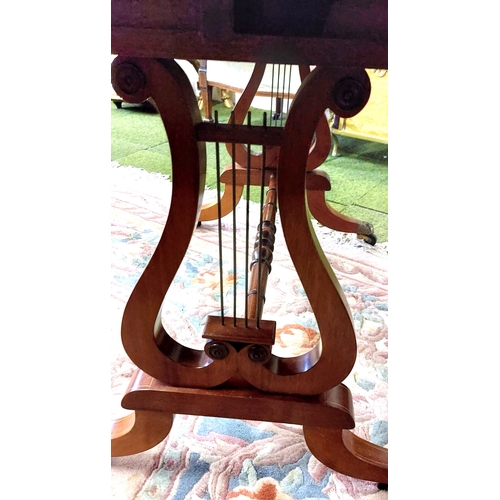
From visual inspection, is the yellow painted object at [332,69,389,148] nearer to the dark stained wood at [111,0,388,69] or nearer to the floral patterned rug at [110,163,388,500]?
the floral patterned rug at [110,163,388,500]

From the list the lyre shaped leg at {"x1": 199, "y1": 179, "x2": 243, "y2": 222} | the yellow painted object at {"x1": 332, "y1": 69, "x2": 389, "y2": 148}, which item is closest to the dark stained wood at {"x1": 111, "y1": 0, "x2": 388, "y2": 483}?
the lyre shaped leg at {"x1": 199, "y1": 179, "x2": 243, "y2": 222}

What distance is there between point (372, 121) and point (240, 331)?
4.14 feet

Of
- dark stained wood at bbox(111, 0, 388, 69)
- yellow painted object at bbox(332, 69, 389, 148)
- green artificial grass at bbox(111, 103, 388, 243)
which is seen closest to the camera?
dark stained wood at bbox(111, 0, 388, 69)

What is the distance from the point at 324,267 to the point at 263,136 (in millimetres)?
154

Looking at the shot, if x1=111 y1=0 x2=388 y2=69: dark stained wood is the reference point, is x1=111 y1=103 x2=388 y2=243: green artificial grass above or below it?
below

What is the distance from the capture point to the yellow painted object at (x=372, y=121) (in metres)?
1.63

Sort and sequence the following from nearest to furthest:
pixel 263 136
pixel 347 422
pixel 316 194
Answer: pixel 263 136 < pixel 347 422 < pixel 316 194

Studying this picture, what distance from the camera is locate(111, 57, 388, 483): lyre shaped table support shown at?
50 cm

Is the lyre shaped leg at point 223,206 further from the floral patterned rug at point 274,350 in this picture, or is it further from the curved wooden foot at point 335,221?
the curved wooden foot at point 335,221

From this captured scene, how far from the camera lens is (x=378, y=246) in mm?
1229
